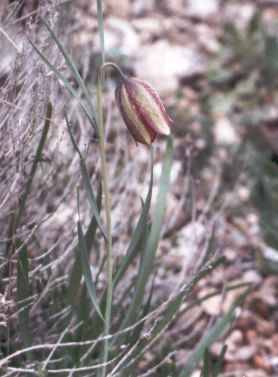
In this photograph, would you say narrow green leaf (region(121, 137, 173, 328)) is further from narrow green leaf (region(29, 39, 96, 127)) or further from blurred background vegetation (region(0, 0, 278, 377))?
narrow green leaf (region(29, 39, 96, 127))

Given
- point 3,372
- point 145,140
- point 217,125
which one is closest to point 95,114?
point 145,140

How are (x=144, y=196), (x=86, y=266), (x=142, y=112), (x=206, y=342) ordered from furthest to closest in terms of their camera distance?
(x=144, y=196) → (x=206, y=342) → (x=86, y=266) → (x=142, y=112)

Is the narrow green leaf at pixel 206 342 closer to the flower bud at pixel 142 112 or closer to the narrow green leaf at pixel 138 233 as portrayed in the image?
Answer: the narrow green leaf at pixel 138 233

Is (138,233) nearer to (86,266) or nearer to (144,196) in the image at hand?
(86,266)

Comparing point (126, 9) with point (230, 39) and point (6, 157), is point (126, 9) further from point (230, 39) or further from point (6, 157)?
point (6, 157)

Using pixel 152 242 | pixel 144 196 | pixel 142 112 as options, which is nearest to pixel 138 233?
pixel 152 242

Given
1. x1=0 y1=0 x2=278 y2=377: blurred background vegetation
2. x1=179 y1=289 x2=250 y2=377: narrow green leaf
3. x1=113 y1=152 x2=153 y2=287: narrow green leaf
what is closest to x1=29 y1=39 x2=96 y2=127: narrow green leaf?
x1=0 y1=0 x2=278 y2=377: blurred background vegetation

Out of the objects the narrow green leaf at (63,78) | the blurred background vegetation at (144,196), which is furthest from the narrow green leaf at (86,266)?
the narrow green leaf at (63,78)
